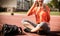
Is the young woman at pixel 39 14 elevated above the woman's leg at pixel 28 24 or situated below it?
above

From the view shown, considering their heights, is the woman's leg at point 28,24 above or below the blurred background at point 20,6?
below

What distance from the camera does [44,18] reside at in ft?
6.91

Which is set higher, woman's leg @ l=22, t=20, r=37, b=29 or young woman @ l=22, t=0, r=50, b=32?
young woman @ l=22, t=0, r=50, b=32

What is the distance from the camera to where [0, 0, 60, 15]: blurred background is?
2.13 metres

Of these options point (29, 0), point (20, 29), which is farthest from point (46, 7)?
point (20, 29)

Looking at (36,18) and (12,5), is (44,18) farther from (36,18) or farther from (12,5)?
(12,5)

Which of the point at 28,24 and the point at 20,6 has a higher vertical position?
the point at 20,6

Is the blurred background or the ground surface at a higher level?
the blurred background

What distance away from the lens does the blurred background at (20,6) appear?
6.99ft

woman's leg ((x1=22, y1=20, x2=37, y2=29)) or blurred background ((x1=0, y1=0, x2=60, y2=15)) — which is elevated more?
blurred background ((x1=0, y1=0, x2=60, y2=15))

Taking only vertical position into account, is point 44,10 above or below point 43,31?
above

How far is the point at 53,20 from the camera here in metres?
2.13

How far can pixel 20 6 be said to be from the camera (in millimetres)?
2152

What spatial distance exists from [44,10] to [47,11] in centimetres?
3
